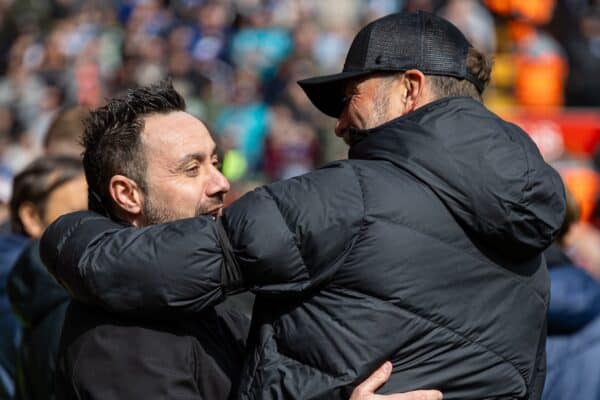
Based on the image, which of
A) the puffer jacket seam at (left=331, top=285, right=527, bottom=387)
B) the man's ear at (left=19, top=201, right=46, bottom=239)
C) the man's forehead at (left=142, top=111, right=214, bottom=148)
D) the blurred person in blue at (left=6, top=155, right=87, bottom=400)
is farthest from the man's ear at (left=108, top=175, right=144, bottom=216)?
the man's ear at (left=19, top=201, right=46, bottom=239)

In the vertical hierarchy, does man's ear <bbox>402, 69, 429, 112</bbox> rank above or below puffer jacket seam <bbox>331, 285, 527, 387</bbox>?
above

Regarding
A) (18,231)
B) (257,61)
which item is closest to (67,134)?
(18,231)

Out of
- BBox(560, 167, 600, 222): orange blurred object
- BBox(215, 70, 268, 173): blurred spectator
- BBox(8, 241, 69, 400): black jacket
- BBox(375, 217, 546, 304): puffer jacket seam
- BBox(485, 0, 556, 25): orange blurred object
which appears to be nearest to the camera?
BBox(375, 217, 546, 304): puffer jacket seam

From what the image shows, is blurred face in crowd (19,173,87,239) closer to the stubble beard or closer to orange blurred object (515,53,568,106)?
the stubble beard

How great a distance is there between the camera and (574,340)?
4.40m

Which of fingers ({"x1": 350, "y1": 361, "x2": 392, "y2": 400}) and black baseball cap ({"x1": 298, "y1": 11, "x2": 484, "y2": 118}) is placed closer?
fingers ({"x1": 350, "y1": 361, "x2": 392, "y2": 400})

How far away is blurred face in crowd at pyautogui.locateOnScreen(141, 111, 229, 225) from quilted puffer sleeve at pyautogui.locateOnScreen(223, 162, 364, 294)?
54 centimetres

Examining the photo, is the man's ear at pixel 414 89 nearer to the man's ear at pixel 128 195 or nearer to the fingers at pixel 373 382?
the fingers at pixel 373 382

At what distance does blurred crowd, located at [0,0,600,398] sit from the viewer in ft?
42.3

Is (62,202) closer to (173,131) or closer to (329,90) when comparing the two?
(173,131)

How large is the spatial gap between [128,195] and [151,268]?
1.74 ft

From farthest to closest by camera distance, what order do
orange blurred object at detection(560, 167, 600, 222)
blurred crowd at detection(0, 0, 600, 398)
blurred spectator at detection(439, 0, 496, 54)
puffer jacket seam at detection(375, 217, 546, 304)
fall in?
1. blurred spectator at detection(439, 0, 496, 54)
2. blurred crowd at detection(0, 0, 600, 398)
3. orange blurred object at detection(560, 167, 600, 222)
4. puffer jacket seam at detection(375, 217, 546, 304)

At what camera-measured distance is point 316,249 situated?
245cm

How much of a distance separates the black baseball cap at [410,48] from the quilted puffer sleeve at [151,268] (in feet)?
1.99
